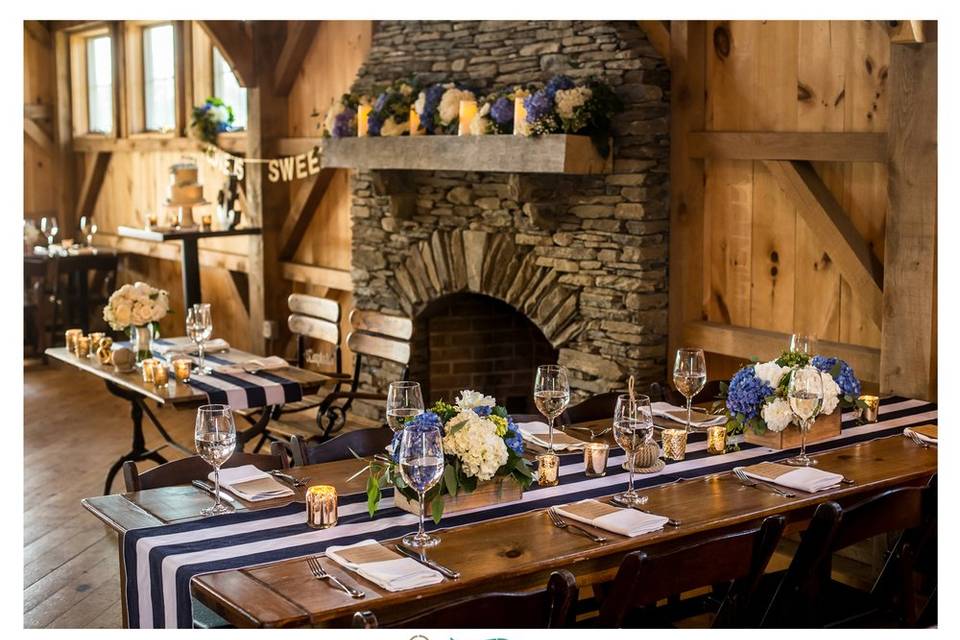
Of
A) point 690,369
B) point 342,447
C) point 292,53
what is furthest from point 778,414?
point 292,53

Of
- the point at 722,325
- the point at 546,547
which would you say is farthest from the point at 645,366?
the point at 546,547

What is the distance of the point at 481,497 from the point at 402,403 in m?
0.37

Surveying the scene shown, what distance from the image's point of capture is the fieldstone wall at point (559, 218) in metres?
5.46

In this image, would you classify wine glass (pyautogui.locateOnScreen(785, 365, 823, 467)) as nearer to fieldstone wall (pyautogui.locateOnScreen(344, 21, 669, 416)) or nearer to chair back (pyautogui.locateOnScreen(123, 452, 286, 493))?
chair back (pyautogui.locateOnScreen(123, 452, 286, 493))

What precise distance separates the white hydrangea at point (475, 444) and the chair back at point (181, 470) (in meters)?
0.80

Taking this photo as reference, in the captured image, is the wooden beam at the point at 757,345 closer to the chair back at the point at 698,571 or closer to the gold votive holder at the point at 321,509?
the chair back at the point at 698,571

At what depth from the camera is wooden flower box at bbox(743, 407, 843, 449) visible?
3.71m

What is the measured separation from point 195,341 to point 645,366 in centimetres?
215

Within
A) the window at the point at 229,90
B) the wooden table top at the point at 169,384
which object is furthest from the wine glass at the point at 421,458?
the window at the point at 229,90

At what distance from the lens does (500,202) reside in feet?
20.4

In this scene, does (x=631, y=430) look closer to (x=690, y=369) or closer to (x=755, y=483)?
(x=755, y=483)

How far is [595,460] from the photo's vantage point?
3.40 metres
